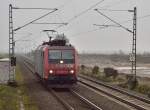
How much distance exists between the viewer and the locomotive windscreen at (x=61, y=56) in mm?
31422

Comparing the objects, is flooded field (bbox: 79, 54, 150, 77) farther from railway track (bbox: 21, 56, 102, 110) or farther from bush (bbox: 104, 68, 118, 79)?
railway track (bbox: 21, 56, 102, 110)

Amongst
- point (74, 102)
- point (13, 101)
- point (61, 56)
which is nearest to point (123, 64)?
point (61, 56)

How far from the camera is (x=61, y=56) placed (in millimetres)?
31547

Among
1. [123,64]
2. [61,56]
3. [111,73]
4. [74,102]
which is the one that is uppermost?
[61,56]

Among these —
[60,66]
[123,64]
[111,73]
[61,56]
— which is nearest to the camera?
[60,66]

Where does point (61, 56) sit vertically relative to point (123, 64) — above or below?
above

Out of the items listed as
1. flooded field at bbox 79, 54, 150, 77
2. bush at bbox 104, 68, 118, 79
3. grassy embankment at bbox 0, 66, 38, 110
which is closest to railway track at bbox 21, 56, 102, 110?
grassy embankment at bbox 0, 66, 38, 110

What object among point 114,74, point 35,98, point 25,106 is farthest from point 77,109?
point 114,74

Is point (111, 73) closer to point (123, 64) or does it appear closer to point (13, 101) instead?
point (13, 101)

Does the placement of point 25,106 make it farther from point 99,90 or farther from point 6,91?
point 99,90

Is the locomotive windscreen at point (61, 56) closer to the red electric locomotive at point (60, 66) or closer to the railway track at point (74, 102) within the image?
the red electric locomotive at point (60, 66)

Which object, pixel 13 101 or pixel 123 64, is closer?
pixel 13 101

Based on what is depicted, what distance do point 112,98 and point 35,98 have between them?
15.2 ft

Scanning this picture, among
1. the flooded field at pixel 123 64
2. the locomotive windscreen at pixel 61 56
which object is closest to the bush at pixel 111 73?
the flooded field at pixel 123 64
